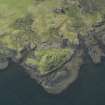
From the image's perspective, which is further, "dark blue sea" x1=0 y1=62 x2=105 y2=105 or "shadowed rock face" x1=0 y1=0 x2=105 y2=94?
"shadowed rock face" x1=0 y1=0 x2=105 y2=94

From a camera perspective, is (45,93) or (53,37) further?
(53,37)

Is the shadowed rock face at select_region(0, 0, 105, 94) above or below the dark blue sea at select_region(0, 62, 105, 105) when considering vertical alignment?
above

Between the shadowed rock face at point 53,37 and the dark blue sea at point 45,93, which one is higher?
the shadowed rock face at point 53,37

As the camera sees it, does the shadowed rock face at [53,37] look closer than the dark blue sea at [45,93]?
No

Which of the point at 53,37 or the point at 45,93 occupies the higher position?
the point at 53,37

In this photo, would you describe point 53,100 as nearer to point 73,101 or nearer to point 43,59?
point 73,101
